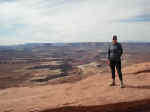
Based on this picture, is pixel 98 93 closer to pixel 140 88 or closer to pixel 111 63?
pixel 111 63

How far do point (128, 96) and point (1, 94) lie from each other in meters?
6.22

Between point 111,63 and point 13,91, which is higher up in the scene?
point 111,63

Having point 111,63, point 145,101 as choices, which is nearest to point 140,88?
point 145,101

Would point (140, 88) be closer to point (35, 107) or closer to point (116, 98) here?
point (116, 98)

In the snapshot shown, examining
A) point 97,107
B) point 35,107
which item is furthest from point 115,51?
point 35,107

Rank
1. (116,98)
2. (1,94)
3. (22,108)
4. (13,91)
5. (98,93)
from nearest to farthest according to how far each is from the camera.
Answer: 1. (22,108)
2. (116,98)
3. (98,93)
4. (1,94)
5. (13,91)

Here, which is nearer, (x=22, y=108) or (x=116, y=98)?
(x=22, y=108)

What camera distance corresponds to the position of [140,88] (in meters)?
7.96

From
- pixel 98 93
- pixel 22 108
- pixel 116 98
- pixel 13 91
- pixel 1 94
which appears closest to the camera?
pixel 22 108

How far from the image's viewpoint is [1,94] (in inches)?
361

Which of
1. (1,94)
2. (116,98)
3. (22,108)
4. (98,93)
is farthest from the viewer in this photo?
(1,94)

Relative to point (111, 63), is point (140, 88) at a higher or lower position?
lower

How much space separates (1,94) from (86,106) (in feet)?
16.4

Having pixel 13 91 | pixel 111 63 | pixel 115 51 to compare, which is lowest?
pixel 13 91
